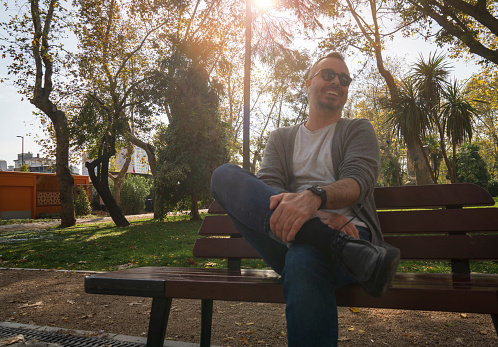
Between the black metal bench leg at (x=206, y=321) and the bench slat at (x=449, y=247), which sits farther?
the black metal bench leg at (x=206, y=321)

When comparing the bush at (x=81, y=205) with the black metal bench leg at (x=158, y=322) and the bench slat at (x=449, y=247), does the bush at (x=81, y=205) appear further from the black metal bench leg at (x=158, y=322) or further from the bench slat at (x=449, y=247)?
the bench slat at (x=449, y=247)

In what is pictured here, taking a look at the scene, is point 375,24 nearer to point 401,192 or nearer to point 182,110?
point 182,110

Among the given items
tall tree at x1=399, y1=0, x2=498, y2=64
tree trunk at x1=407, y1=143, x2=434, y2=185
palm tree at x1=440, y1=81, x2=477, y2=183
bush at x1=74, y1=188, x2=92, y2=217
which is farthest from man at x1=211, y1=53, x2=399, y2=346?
bush at x1=74, y1=188, x2=92, y2=217

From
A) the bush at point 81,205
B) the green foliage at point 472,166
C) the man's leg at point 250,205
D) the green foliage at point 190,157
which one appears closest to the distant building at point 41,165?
the bush at point 81,205

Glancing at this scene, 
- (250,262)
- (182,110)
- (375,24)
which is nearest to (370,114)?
(375,24)

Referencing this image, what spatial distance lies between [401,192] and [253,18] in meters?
11.1

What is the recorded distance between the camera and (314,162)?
235 cm

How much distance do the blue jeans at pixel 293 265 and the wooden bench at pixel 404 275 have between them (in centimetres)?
13

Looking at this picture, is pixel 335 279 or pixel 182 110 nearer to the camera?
pixel 335 279

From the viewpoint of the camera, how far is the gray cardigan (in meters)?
2.04

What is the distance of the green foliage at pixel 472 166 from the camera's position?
38.9 m

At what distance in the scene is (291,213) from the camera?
1.66 m

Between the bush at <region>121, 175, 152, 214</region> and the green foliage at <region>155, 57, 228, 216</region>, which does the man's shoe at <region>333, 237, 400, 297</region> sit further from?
the bush at <region>121, 175, 152, 214</region>

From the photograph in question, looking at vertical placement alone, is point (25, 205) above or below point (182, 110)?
below
